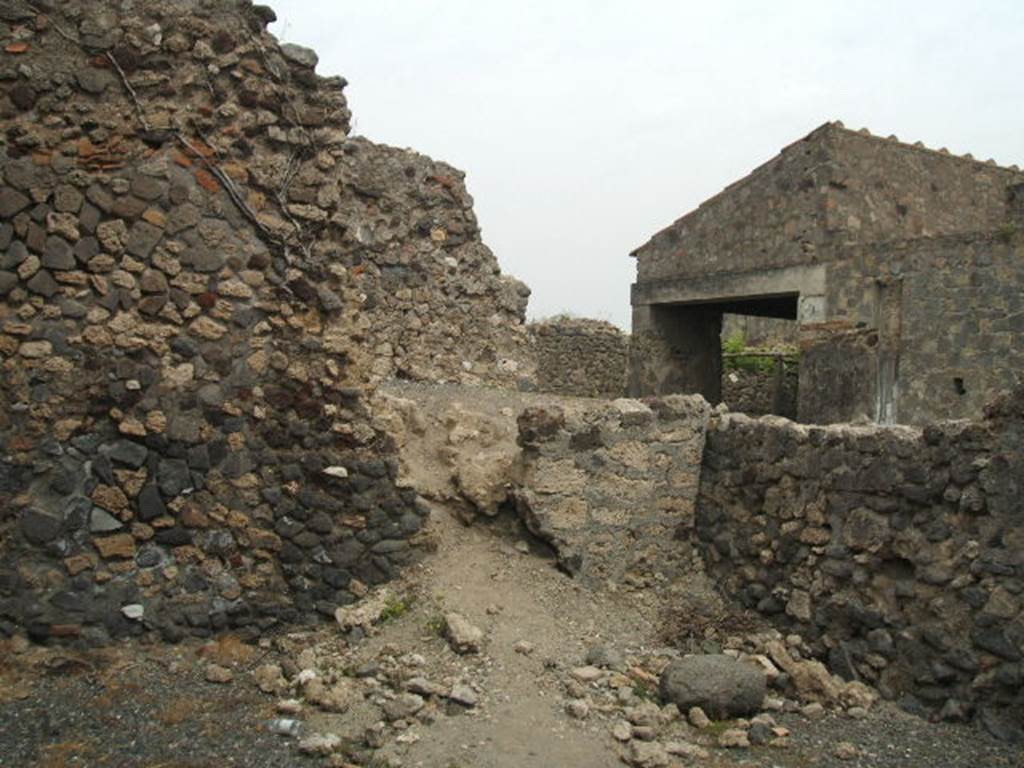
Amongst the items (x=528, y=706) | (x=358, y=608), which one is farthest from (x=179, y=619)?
(x=528, y=706)

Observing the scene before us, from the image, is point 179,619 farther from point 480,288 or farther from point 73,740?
point 480,288

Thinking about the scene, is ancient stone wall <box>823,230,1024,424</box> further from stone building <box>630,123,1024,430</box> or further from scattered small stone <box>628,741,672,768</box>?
scattered small stone <box>628,741,672,768</box>

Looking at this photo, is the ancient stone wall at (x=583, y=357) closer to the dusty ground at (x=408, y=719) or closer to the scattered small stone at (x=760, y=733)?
the dusty ground at (x=408, y=719)

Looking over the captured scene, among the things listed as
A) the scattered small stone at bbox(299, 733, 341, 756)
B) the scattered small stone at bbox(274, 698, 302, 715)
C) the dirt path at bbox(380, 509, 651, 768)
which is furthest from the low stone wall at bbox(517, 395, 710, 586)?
the scattered small stone at bbox(299, 733, 341, 756)

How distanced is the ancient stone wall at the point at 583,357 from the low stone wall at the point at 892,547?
31.3 ft

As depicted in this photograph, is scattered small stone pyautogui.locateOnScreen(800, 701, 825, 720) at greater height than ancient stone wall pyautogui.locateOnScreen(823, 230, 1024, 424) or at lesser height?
lesser

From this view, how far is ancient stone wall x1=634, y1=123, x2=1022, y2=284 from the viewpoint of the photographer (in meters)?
11.2

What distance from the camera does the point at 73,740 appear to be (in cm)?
351

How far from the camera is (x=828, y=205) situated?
11.1 m

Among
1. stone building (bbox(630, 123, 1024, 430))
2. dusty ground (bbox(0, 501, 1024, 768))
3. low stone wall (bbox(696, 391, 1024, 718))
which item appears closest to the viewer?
dusty ground (bbox(0, 501, 1024, 768))

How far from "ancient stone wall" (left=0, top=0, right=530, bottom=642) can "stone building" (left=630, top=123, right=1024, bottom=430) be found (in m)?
6.49

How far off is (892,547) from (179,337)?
12.8ft

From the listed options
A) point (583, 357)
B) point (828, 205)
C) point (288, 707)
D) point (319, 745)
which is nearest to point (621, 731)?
point (319, 745)

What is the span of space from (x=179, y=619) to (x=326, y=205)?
2.36 m
